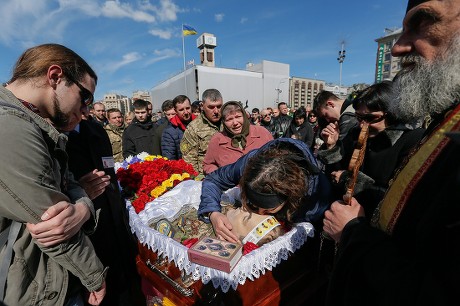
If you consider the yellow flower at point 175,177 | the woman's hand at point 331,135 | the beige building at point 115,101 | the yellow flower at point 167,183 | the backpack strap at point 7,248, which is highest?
the beige building at point 115,101

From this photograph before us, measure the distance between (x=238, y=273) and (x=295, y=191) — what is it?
2.06 ft

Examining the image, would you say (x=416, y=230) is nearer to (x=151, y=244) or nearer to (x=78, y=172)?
(x=151, y=244)

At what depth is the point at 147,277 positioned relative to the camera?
1828 mm

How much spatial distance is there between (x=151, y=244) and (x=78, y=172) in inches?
30.7

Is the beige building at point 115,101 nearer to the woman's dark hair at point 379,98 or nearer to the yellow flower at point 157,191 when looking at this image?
the yellow flower at point 157,191

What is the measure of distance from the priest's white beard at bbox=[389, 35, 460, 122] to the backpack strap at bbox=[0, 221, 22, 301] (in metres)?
1.77

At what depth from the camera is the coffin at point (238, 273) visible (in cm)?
131

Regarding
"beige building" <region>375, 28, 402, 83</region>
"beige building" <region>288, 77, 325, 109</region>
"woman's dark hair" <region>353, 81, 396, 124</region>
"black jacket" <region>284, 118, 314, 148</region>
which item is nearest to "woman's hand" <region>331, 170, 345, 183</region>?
"woman's dark hair" <region>353, 81, 396, 124</region>

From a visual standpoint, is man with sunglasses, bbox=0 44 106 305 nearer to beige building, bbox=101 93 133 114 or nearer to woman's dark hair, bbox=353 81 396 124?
woman's dark hair, bbox=353 81 396 124

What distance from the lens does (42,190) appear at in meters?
0.94

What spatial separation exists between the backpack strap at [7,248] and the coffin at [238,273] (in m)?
0.73

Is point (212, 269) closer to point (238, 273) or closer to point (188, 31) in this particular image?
point (238, 273)

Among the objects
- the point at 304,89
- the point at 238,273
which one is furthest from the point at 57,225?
→ the point at 304,89

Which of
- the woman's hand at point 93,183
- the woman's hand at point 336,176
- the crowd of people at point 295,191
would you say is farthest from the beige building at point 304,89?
the woman's hand at point 93,183
